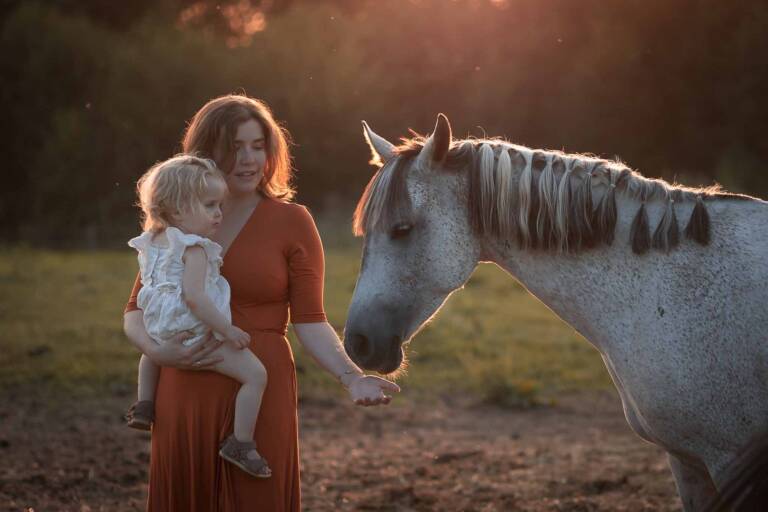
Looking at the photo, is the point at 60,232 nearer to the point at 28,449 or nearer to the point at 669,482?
the point at 28,449

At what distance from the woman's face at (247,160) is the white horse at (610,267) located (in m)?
0.37

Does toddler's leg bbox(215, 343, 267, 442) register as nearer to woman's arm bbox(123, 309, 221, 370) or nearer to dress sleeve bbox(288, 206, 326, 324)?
woman's arm bbox(123, 309, 221, 370)

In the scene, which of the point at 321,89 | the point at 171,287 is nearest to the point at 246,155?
the point at 171,287

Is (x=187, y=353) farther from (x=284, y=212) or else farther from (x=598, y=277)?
(x=598, y=277)

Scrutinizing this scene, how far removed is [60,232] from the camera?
16.4 meters

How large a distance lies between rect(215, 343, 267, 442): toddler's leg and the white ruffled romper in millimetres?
83

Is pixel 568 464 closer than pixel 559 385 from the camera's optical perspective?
Yes

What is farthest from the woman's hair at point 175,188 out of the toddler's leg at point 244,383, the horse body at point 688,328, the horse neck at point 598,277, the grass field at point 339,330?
the grass field at point 339,330

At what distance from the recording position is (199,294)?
2424 mm

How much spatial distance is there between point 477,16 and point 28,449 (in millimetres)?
12739

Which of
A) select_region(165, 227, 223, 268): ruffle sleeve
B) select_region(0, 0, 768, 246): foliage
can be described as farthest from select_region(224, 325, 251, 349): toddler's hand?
select_region(0, 0, 768, 246): foliage

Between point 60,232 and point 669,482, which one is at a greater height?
point 60,232

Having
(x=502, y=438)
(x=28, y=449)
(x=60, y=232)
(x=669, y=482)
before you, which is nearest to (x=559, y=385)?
(x=502, y=438)

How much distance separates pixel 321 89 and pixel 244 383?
15818mm
